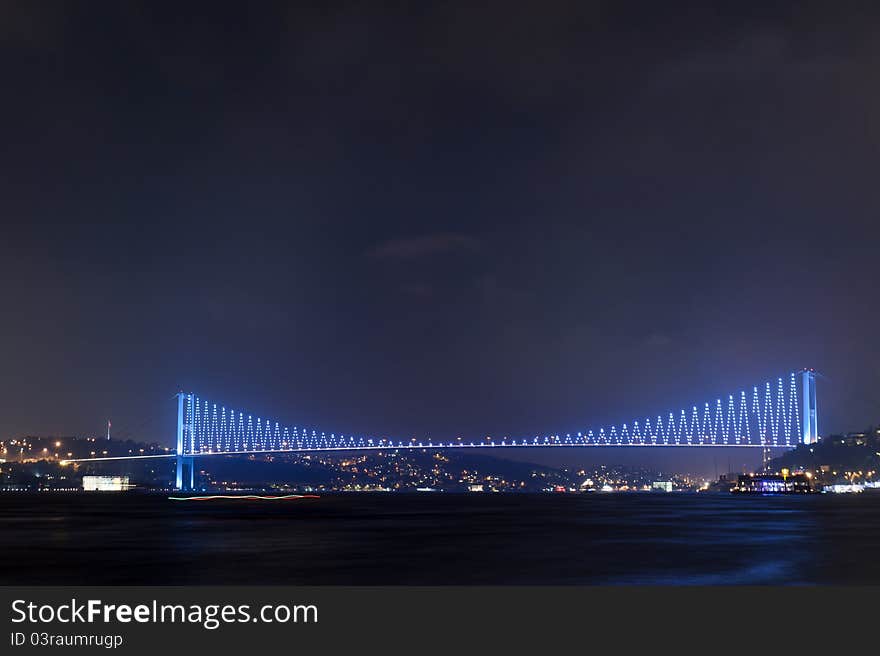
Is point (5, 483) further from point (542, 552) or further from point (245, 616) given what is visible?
point (245, 616)

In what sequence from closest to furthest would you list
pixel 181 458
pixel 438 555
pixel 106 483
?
1. pixel 438 555
2. pixel 181 458
3. pixel 106 483

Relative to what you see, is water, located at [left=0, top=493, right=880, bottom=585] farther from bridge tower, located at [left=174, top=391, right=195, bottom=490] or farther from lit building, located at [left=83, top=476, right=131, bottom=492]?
lit building, located at [left=83, top=476, right=131, bottom=492]

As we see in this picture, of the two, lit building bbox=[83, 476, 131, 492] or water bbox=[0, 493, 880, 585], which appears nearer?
water bbox=[0, 493, 880, 585]

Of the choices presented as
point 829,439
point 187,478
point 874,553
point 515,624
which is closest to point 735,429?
point 829,439

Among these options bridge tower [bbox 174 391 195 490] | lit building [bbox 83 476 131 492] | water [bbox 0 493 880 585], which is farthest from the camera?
lit building [bbox 83 476 131 492]

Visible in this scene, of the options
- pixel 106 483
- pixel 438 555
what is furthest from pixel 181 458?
pixel 438 555

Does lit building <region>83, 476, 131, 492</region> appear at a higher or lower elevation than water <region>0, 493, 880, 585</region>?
lower

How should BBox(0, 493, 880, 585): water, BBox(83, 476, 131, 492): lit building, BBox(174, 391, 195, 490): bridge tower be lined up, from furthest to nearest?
BBox(83, 476, 131, 492): lit building, BBox(174, 391, 195, 490): bridge tower, BBox(0, 493, 880, 585): water

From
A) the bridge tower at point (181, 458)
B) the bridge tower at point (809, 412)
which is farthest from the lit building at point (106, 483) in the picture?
the bridge tower at point (809, 412)

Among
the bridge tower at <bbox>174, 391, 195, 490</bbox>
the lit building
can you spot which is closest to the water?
the bridge tower at <bbox>174, 391, 195, 490</bbox>

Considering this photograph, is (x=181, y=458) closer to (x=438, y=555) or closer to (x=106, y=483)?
(x=106, y=483)

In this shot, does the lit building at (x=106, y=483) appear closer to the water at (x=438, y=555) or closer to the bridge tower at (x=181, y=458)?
the bridge tower at (x=181, y=458)
